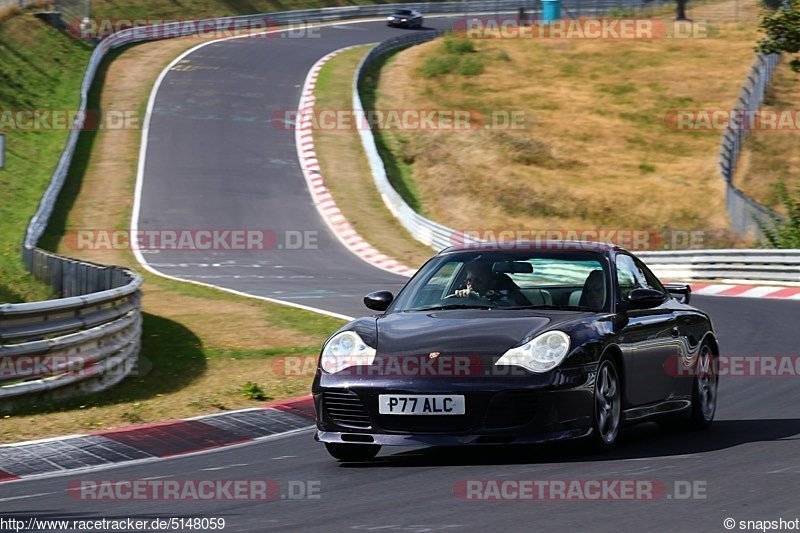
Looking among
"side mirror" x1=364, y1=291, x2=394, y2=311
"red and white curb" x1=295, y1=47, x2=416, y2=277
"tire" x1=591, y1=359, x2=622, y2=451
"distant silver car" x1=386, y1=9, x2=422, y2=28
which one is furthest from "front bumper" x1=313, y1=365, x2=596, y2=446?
"distant silver car" x1=386, y1=9, x2=422, y2=28

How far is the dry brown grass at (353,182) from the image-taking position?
31328mm

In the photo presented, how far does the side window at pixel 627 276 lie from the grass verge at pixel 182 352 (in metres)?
3.73

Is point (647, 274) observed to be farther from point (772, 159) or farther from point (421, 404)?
point (772, 159)

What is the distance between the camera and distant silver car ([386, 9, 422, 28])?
69.3 m

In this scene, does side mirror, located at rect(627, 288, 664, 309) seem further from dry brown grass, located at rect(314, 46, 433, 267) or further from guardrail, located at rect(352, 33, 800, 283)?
dry brown grass, located at rect(314, 46, 433, 267)

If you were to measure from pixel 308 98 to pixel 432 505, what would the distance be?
41285mm

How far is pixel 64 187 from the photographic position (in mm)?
35438

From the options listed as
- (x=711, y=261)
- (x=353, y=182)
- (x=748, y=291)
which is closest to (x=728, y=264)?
(x=711, y=261)

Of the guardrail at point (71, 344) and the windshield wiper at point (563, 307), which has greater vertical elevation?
the windshield wiper at point (563, 307)

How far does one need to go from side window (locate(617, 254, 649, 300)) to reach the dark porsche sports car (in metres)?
0.02

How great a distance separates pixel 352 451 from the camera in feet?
27.6

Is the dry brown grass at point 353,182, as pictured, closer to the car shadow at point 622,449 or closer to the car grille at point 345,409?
the car shadow at point 622,449

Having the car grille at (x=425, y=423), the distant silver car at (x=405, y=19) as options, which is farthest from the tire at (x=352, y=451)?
the distant silver car at (x=405, y=19)

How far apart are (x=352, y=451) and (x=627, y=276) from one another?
240 cm
